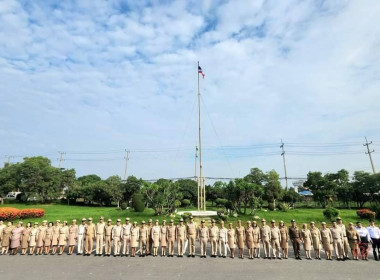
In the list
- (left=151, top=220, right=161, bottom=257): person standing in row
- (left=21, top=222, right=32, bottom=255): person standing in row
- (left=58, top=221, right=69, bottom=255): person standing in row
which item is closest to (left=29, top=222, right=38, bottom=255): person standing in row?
(left=21, top=222, right=32, bottom=255): person standing in row

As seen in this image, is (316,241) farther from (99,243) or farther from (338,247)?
(99,243)

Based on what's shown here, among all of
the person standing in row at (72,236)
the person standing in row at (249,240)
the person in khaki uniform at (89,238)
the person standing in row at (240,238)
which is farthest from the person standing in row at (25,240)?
the person standing in row at (249,240)

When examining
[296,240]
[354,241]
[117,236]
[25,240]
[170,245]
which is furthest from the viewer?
[25,240]

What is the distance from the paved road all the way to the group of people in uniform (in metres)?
0.59

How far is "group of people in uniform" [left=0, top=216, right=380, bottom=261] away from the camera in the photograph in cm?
1031

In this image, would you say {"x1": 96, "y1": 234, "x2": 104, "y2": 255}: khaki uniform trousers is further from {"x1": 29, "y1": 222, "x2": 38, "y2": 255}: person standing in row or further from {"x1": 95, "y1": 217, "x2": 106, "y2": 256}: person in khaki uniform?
{"x1": 29, "y1": 222, "x2": 38, "y2": 255}: person standing in row

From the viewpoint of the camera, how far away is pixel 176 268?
341 inches

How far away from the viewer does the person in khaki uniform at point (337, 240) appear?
1009 centimetres

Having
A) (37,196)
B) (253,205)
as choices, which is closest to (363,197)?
(253,205)

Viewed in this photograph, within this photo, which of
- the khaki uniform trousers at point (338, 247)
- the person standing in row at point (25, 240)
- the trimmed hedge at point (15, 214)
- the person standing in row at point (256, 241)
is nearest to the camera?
the khaki uniform trousers at point (338, 247)

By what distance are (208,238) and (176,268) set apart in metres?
2.74

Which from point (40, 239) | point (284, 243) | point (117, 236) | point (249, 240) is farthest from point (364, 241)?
point (40, 239)

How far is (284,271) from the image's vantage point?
27.3ft

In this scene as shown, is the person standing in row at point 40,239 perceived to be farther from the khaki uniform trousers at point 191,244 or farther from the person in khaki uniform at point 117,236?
the khaki uniform trousers at point 191,244
